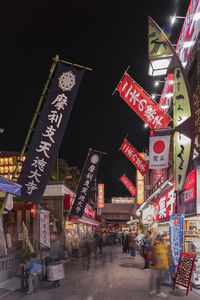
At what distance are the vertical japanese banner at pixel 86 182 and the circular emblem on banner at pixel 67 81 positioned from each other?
511 inches

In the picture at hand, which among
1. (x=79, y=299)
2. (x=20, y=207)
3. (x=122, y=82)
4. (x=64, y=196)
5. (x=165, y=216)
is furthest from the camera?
(x=64, y=196)

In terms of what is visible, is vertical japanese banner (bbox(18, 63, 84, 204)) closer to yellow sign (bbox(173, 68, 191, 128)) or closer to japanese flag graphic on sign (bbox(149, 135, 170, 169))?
yellow sign (bbox(173, 68, 191, 128))

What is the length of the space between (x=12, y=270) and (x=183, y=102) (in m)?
8.76

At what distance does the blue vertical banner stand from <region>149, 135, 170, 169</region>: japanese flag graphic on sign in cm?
250

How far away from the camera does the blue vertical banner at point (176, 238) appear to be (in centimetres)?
1066

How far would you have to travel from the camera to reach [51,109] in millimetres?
10930

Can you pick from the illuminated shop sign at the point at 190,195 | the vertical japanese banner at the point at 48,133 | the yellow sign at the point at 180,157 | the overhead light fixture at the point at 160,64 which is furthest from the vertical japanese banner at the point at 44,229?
the overhead light fixture at the point at 160,64

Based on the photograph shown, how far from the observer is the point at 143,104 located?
1347cm

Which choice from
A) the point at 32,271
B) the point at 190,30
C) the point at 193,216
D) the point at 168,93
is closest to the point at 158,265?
the point at 193,216

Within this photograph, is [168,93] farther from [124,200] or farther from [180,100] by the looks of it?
[124,200]

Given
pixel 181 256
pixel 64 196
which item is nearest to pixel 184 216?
pixel 181 256

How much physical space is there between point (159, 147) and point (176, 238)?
12.2 feet

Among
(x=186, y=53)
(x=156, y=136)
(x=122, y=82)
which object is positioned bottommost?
(x=156, y=136)

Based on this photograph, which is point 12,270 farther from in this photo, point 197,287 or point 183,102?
point 183,102
